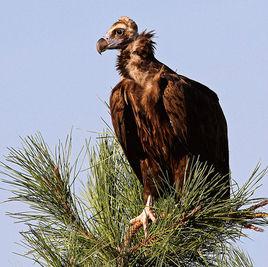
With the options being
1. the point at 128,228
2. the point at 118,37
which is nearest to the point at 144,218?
the point at 128,228

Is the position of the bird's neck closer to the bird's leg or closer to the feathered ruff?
the feathered ruff

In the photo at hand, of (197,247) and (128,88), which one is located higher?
(128,88)

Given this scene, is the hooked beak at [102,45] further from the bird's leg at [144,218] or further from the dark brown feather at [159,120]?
the bird's leg at [144,218]

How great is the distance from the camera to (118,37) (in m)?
7.30

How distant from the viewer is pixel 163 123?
6.74 metres

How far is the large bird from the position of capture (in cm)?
668

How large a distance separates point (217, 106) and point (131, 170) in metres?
1.07

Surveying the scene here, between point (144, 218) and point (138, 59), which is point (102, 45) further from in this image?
point (144, 218)

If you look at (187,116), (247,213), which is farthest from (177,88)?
(247,213)

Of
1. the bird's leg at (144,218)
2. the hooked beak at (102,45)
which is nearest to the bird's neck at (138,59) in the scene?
the hooked beak at (102,45)

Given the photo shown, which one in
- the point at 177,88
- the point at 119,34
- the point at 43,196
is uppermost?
the point at 119,34

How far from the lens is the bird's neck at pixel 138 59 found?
22.6 feet

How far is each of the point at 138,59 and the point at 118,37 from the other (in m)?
0.38

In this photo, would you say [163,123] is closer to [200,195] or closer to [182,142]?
[182,142]
